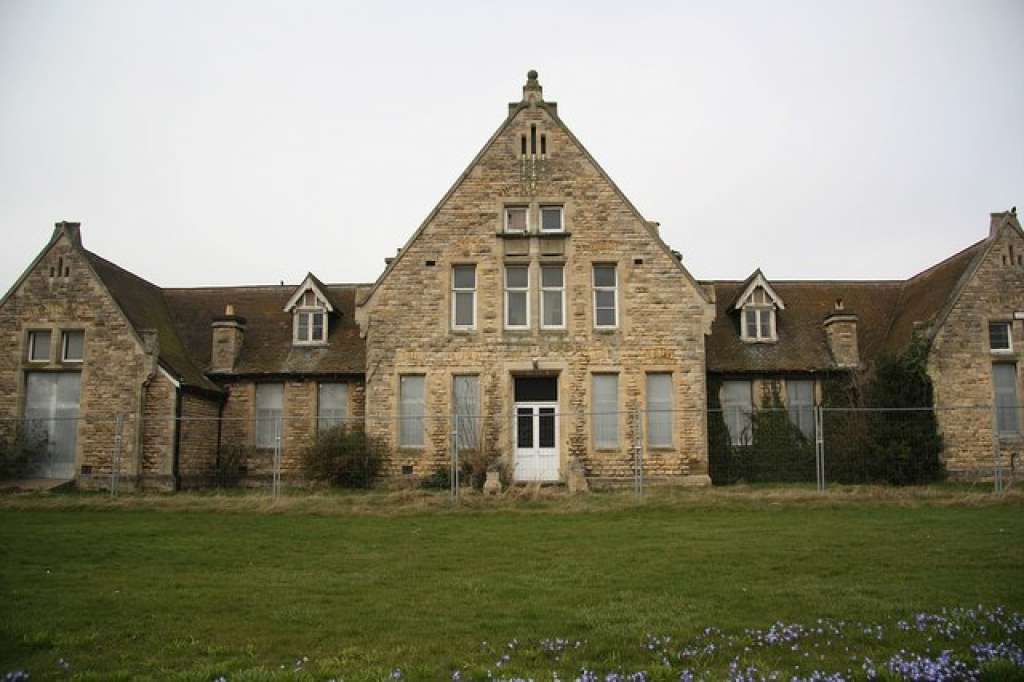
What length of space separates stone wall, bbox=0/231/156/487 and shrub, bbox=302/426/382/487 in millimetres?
5229

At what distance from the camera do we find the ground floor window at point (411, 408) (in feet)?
86.1

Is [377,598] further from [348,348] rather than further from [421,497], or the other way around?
[348,348]

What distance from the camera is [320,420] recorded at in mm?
28125

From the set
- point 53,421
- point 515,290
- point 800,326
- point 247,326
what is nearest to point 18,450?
point 53,421

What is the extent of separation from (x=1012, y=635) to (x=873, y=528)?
7519 mm

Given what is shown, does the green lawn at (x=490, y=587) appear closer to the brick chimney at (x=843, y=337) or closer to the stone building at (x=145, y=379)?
the stone building at (x=145, y=379)

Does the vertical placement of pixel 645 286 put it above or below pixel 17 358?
above

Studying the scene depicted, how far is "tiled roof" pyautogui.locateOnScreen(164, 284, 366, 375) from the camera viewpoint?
2852cm

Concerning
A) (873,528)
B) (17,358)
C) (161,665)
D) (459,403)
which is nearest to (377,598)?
(161,665)

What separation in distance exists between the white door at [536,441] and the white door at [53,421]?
43.4ft

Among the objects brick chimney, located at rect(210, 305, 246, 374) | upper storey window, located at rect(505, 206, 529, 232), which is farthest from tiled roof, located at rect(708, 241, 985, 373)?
brick chimney, located at rect(210, 305, 246, 374)

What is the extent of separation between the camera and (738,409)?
2766 centimetres

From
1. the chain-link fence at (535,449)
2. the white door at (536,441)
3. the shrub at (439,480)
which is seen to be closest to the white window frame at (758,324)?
the chain-link fence at (535,449)

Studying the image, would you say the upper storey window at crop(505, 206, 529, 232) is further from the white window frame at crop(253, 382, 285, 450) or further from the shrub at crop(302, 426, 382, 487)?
the white window frame at crop(253, 382, 285, 450)
